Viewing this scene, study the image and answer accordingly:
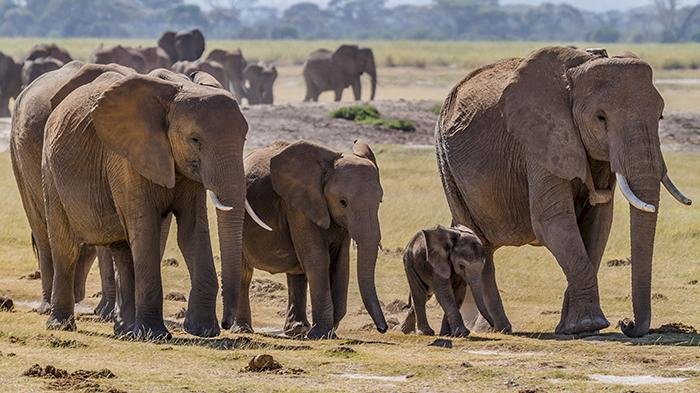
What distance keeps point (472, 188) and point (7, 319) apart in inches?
163

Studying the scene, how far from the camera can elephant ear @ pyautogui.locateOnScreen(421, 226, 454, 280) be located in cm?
1499

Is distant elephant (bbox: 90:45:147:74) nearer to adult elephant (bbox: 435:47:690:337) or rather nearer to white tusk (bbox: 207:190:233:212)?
adult elephant (bbox: 435:47:690:337)

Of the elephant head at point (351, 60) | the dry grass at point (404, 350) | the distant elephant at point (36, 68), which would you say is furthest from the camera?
the elephant head at point (351, 60)

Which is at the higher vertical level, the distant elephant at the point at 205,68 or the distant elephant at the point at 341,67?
the distant elephant at the point at 205,68

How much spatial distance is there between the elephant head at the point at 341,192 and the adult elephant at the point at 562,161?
1.09m

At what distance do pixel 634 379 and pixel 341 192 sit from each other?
404 cm

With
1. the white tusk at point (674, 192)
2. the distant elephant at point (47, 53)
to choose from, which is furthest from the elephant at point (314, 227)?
the distant elephant at point (47, 53)

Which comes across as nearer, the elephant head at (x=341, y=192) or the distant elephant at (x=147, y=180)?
the distant elephant at (x=147, y=180)

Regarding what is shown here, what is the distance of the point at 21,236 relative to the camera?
21312 mm

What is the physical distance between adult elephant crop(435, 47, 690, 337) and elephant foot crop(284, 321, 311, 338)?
158 centimetres

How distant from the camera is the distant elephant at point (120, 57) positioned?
44.4 m

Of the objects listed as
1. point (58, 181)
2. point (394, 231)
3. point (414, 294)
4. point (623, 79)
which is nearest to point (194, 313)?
point (58, 181)

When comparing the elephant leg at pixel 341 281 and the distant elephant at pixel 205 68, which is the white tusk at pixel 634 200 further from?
the distant elephant at pixel 205 68

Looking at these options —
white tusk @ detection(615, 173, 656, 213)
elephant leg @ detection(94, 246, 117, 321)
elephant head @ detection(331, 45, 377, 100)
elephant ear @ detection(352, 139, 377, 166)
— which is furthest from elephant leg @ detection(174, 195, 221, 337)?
elephant head @ detection(331, 45, 377, 100)
